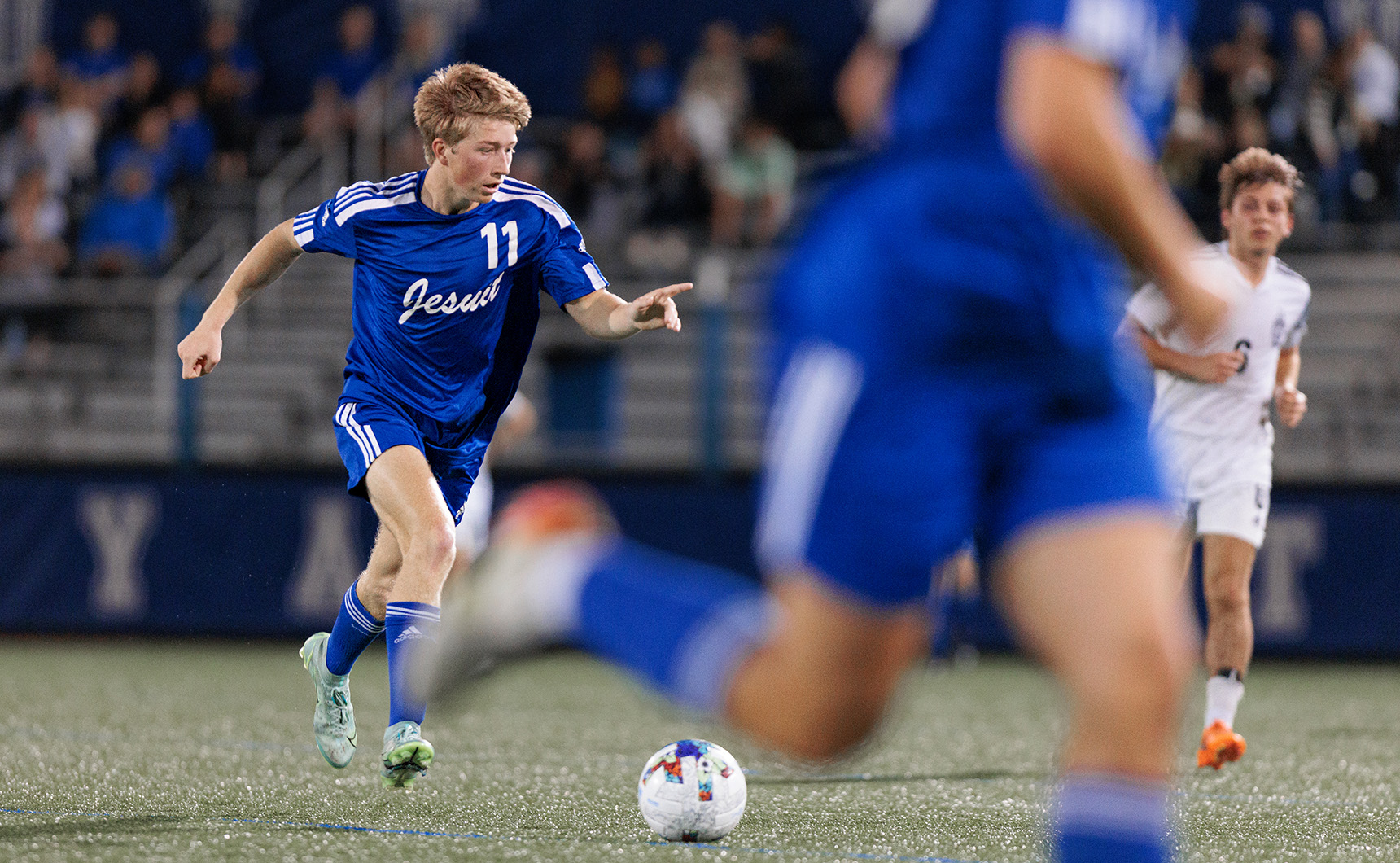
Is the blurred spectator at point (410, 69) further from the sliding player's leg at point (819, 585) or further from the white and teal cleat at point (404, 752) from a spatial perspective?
the sliding player's leg at point (819, 585)

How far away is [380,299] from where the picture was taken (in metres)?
5.69

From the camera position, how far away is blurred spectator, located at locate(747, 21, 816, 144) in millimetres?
15445

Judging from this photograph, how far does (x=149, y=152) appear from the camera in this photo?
1538cm

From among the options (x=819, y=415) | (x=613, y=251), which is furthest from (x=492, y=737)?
(x=613, y=251)

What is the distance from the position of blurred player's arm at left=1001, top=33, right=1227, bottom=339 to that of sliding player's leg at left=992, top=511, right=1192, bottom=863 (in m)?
0.36

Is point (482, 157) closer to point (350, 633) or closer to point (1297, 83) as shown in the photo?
point (350, 633)

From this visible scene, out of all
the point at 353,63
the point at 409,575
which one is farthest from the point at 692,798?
the point at 353,63

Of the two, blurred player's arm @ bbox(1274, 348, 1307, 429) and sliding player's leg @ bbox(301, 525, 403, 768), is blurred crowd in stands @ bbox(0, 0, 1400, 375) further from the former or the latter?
sliding player's leg @ bbox(301, 525, 403, 768)

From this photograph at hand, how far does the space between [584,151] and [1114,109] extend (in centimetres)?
1273

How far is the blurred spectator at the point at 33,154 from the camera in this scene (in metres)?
15.3

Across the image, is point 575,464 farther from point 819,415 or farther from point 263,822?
point 819,415

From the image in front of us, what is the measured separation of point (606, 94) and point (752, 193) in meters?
1.95

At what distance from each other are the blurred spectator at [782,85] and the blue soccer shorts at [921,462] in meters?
12.8

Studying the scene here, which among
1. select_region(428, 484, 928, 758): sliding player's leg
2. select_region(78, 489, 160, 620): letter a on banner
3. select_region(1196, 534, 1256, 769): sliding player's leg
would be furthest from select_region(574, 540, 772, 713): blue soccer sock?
select_region(78, 489, 160, 620): letter a on banner
